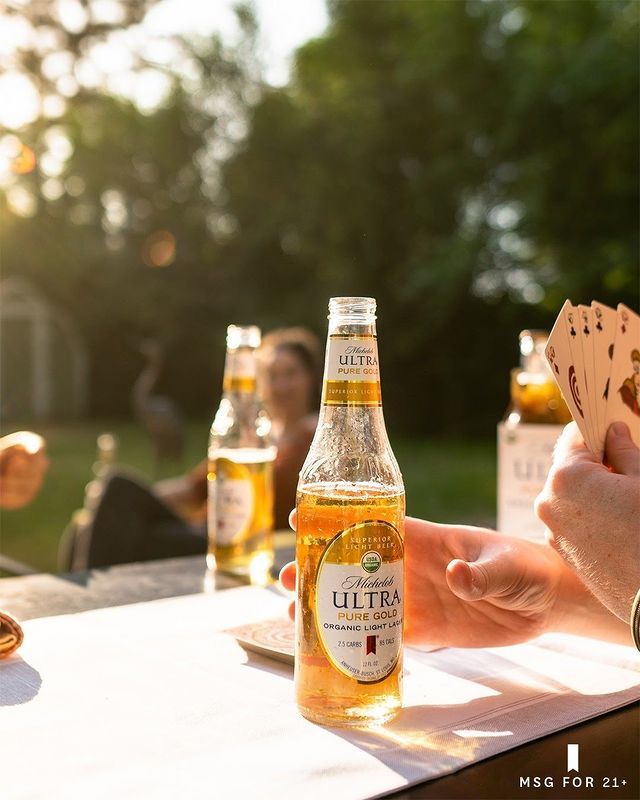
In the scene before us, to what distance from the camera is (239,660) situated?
877mm

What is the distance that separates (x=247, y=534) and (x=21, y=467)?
53 centimetres

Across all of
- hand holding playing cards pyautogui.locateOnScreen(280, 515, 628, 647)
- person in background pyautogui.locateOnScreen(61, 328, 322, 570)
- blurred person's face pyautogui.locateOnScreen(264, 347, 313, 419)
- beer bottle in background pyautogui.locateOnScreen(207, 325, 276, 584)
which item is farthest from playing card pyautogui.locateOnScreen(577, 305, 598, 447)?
blurred person's face pyautogui.locateOnScreen(264, 347, 313, 419)

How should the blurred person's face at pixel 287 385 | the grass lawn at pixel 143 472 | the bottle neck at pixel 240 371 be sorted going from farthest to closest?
the grass lawn at pixel 143 472 → the blurred person's face at pixel 287 385 → the bottle neck at pixel 240 371

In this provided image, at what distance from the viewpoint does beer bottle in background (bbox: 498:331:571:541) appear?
1.27 m

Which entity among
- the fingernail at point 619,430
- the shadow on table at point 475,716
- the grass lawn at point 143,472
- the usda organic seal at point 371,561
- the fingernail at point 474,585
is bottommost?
the grass lawn at point 143,472

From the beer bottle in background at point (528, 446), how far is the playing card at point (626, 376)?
0.95ft

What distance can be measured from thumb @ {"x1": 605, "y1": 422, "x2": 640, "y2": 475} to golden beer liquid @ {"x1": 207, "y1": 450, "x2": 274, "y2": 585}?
609mm

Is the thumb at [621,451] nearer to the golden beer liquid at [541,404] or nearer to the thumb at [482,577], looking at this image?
the thumb at [482,577]

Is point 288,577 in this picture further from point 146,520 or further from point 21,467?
point 146,520

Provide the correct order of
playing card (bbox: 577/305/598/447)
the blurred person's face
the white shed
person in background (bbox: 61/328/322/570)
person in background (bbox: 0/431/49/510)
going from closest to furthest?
playing card (bbox: 577/305/598/447), person in background (bbox: 0/431/49/510), person in background (bbox: 61/328/322/570), the blurred person's face, the white shed

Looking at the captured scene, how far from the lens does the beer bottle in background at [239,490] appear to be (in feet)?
4.30

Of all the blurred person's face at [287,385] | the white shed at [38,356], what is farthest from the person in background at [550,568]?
the white shed at [38,356]

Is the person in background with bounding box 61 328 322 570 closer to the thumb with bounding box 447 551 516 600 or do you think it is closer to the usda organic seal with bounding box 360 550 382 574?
the thumb with bounding box 447 551 516 600

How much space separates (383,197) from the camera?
14.6 m
